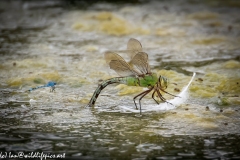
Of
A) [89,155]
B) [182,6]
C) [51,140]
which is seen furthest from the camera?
[182,6]

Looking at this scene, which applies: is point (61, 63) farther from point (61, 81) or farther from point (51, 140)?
point (51, 140)

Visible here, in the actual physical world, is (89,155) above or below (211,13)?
below

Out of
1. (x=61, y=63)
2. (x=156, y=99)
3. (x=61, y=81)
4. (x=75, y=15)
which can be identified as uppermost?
(x=75, y=15)

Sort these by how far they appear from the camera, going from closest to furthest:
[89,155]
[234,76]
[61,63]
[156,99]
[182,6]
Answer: [89,155], [156,99], [234,76], [61,63], [182,6]

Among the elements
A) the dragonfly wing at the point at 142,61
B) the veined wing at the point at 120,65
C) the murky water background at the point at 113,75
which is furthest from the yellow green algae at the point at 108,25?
the dragonfly wing at the point at 142,61

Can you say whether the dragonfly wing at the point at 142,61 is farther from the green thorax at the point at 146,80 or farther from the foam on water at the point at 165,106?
the foam on water at the point at 165,106

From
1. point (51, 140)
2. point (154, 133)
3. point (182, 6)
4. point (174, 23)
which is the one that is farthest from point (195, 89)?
point (182, 6)

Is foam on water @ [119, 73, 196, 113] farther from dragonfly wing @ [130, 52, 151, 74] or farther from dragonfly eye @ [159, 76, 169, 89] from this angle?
dragonfly wing @ [130, 52, 151, 74]

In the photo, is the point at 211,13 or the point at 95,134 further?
the point at 211,13
